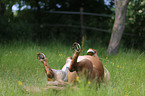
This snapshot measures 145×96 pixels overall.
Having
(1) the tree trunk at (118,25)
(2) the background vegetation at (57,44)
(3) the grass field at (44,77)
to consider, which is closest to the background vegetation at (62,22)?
(2) the background vegetation at (57,44)

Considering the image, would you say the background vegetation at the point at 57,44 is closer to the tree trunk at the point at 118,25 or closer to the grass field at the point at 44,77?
the grass field at the point at 44,77

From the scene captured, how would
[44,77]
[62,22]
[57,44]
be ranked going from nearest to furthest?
[44,77], [57,44], [62,22]

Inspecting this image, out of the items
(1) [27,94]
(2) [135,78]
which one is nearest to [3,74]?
(1) [27,94]

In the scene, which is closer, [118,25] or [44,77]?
[44,77]

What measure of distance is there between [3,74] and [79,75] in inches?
76.6

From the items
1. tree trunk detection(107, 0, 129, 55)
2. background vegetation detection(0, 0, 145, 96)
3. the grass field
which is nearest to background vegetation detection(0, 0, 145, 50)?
background vegetation detection(0, 0, 145, 96)

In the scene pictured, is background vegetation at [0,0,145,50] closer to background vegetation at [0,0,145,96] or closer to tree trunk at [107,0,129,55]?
background vegetation at [0,0,145,96]

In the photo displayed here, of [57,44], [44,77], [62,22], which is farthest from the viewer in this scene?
[62,22]

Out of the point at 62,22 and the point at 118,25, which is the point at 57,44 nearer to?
the point at 118,25

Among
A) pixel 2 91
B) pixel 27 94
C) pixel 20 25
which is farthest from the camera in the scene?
pixel 20 25

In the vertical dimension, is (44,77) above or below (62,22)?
below

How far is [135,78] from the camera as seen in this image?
2.97 metres

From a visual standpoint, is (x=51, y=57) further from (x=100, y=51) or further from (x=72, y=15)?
(x=72, y=15)

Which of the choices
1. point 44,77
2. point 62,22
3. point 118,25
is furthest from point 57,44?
point 62,22
